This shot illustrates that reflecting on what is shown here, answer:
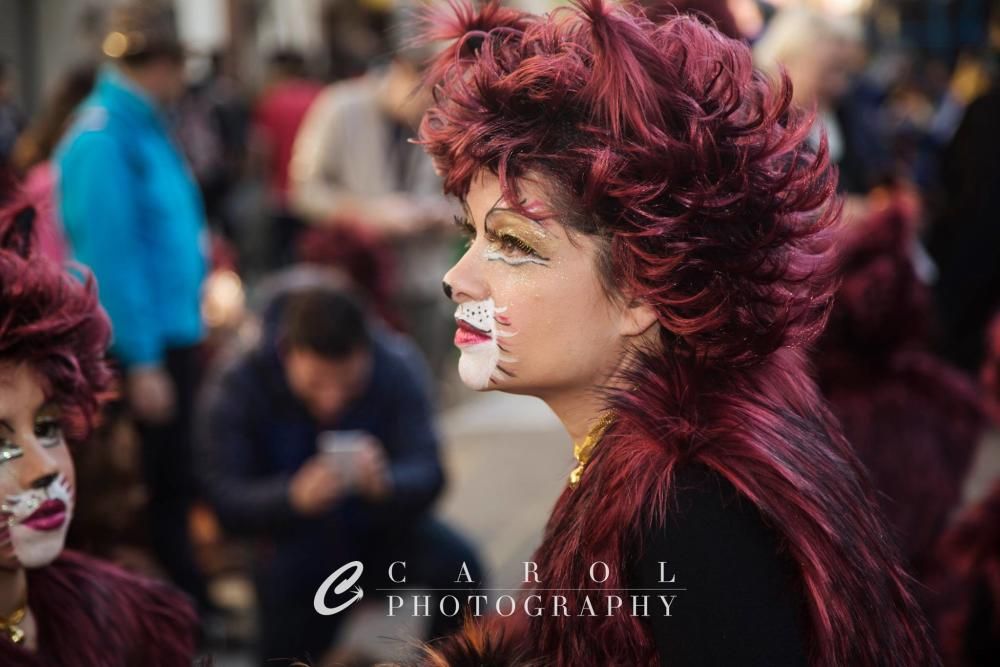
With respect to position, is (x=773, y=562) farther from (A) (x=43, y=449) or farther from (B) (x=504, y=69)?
(A) (x=43, y=449)

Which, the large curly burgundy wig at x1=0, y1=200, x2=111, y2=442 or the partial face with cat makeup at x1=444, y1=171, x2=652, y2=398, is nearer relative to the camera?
the partial face with cat makeup at x1=444, y1=171, x2=652, y2=398

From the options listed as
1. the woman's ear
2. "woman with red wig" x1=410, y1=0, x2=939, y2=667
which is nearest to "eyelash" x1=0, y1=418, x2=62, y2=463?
"woman with red wig" x1=410, y1=0, x2=939, y2=667

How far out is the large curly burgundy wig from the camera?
6.15 feet

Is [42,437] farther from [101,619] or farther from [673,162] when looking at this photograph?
[673,162]

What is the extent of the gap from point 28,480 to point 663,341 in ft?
2.97

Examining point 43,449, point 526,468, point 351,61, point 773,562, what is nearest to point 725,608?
point 773,562

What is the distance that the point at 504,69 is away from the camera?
179 centimetres

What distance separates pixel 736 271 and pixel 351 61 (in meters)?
8.63

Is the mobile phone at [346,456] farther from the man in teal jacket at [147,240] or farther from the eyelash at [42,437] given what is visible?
the eyelash at [42,437]

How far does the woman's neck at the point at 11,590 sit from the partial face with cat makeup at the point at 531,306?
2.40 feet

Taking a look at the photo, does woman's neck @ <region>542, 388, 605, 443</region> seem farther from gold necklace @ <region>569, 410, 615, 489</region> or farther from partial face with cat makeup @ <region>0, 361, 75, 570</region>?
partial face with cat makeup @ <region>0, 361, 75, 570</region>

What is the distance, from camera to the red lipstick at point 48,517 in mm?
1843

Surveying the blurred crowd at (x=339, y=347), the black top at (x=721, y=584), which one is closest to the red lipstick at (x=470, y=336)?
the black top at (x=721, y=584)

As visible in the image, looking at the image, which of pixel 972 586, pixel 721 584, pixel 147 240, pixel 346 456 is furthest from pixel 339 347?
pixel 721 584
